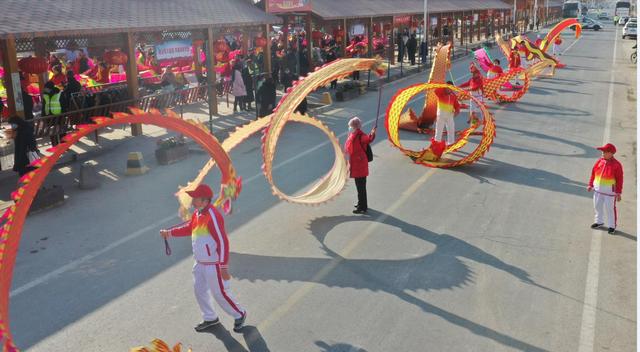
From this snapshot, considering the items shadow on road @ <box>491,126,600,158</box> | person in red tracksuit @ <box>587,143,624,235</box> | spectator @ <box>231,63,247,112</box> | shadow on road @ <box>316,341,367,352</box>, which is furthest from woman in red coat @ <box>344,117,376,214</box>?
spectator @ <box>231,63,247,112</box>

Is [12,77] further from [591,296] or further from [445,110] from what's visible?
[591,296]

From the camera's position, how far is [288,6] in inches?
930

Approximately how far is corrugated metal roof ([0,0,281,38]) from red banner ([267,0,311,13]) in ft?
2.41

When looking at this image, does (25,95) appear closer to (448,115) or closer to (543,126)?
(448,115)

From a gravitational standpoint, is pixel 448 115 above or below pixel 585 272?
above

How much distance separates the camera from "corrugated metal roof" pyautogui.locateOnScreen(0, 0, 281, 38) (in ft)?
44.5

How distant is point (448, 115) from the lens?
13.8 metres

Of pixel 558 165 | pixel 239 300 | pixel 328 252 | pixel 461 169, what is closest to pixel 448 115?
pixel 461 169

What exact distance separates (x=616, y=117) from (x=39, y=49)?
1633 cm

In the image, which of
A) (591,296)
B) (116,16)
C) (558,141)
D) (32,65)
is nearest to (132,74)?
(116,16)

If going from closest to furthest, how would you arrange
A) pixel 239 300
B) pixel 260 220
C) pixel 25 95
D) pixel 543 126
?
pixel 239 300
pixel 260 220
pixel 25 95
pixel 543 126

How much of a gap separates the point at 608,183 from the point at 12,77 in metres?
12.0

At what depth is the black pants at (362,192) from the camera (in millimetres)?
10266

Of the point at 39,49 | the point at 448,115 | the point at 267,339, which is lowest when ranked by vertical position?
the point at 267,339
